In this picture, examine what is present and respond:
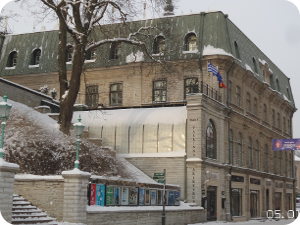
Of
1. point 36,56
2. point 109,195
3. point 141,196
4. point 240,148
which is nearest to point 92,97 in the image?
point 36,56

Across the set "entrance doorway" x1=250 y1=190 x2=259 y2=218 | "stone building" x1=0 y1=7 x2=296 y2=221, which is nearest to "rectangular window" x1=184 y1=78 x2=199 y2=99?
"stone building" x1=0 y1=7 x2=296 y2=221

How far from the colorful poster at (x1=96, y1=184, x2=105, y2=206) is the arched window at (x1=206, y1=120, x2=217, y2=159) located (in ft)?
41.8

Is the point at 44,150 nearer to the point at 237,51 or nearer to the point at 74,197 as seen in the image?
the point at 74,197

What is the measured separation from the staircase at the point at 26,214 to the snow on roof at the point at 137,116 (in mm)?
12447

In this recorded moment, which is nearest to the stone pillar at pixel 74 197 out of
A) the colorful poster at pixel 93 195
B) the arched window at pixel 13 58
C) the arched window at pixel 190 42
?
the colorful poster at pixel 93 195

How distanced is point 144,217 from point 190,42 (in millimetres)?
17605

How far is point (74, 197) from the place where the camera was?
59.6ft

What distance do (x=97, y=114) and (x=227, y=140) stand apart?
9975 mm

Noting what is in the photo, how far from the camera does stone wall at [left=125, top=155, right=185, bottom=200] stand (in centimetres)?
2983

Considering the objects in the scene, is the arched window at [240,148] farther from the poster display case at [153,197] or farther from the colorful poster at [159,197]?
the poster display case at [153,197]

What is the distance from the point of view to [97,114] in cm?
3484

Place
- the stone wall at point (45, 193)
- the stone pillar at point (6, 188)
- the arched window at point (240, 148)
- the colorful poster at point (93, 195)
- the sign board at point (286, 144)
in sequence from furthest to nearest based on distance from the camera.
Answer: the sign board at point (286, 144)
the arched window at point (240, 148)
the colorful poster at point (93, 195)
the stone wall at point (45, 193)
the stone pillar at point (6, 188)

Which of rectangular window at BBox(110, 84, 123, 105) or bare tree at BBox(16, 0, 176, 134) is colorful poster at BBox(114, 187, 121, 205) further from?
rectangular window at BBox(110, 84, 123, 105)

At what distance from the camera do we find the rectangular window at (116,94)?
1495 inches
